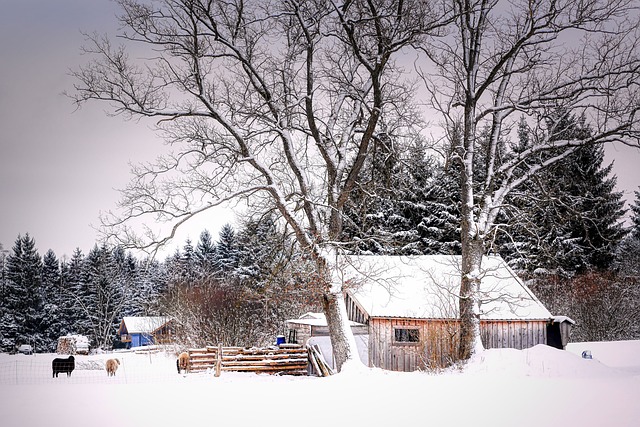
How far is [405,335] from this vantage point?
21.2m

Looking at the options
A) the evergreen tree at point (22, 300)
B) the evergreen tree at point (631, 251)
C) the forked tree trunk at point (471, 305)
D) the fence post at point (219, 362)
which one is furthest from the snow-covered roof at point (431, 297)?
the evergreen tree at point (22, 300)

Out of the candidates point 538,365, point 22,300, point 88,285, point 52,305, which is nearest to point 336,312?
point 538,365

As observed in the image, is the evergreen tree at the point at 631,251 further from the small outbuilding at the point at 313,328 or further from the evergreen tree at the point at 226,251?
the evergreen tree at the point at 226,251

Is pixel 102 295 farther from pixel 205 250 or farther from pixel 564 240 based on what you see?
pixel 564 240

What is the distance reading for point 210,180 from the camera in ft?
47.1

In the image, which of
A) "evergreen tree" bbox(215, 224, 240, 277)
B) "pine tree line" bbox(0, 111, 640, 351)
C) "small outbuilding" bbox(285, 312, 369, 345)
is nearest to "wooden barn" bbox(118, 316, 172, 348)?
"pine tree line" bbox(0, 111, 640, 351)

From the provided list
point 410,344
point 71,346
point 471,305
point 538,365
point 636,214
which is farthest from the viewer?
point 71,346

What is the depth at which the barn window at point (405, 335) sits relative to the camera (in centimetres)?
2102

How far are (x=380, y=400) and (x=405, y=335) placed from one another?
12.3m

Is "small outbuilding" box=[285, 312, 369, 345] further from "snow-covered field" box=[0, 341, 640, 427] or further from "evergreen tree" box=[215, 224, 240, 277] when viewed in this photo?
"evergreen tree" box=[215, 224, 240, 277]

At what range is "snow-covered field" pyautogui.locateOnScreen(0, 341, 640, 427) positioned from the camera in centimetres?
766

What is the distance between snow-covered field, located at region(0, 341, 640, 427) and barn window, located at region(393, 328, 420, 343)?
303 inches

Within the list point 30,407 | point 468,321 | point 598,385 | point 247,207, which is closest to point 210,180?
point 247,207

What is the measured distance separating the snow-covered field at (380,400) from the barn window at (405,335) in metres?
7.70
